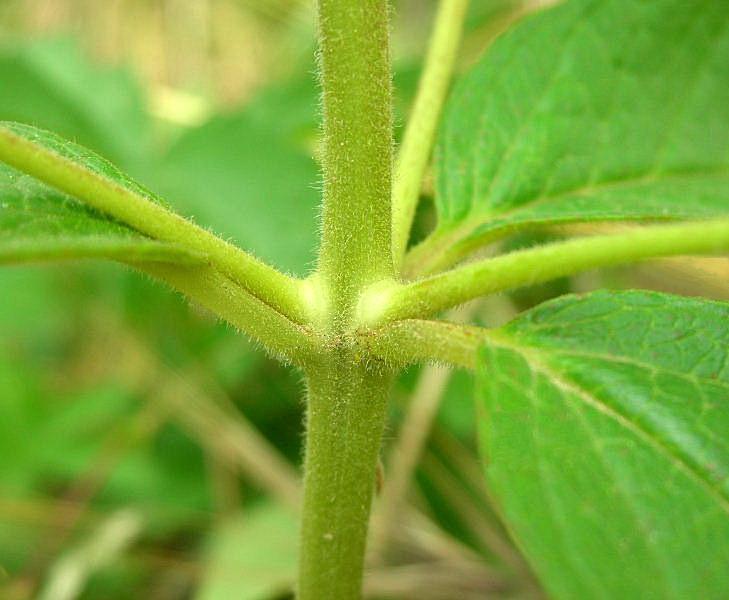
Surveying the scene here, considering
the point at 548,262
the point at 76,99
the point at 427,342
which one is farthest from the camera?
the point at 76,99

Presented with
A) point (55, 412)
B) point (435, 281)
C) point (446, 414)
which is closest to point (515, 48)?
point (435, 281)

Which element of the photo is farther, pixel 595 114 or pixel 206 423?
pixel 206 423

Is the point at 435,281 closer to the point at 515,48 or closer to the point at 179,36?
the point at 515,48

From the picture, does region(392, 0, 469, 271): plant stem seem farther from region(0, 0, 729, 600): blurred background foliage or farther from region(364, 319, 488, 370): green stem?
region(0, 0, 729, 600): blurred background foliage

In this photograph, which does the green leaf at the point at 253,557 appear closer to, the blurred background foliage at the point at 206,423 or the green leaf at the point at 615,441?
the blurred background foliage at the point at 206,423

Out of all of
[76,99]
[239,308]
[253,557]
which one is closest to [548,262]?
[239,308]

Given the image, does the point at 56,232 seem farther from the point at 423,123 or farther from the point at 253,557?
the point at 253,557
